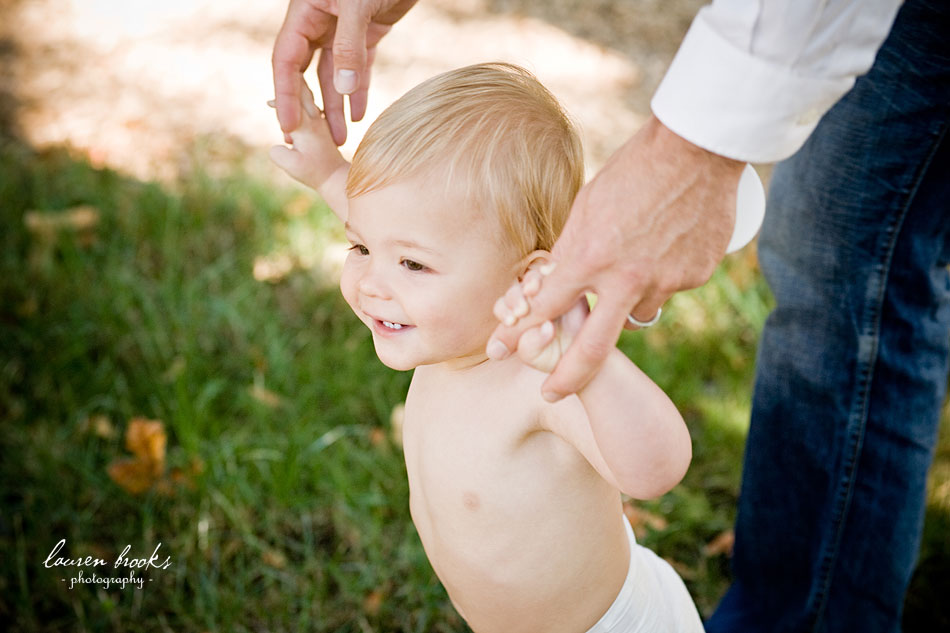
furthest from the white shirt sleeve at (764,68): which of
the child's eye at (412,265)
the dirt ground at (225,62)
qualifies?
the dirt ground at (225,62)

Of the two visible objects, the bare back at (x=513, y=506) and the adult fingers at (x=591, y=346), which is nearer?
the adult fingers at (x=591, y=346)

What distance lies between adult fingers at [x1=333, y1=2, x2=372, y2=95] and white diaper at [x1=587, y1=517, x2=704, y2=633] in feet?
3.00

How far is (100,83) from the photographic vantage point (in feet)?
13.4

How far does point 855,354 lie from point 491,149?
3.14 ft

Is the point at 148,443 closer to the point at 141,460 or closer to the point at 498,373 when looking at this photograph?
the point at 141,460

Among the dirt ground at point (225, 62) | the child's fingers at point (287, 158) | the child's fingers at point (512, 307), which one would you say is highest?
the child's fingers at point (512, 307)

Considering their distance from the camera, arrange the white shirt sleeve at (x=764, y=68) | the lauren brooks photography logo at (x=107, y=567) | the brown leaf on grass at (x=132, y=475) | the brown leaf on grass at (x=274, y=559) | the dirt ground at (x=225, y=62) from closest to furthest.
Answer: the white shirt sleeve at (x=764, y=68)
the lauren brooks photography logo at (x=107, y=567)
the brown leaf on grass at (x=274, y=559)
the brown leaf on grass at (x=132, y=475)
the dirt ground at (x=225, y=62)

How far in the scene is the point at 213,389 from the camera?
2469 millimetres

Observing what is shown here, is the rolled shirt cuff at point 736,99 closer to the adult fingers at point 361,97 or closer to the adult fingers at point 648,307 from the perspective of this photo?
the adult fingers at point 648,307

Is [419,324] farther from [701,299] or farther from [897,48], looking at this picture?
[701,299]

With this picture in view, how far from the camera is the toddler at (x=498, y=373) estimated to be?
1.11 m

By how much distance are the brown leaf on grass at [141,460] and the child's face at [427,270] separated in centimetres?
123

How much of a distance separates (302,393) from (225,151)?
1.65 meters

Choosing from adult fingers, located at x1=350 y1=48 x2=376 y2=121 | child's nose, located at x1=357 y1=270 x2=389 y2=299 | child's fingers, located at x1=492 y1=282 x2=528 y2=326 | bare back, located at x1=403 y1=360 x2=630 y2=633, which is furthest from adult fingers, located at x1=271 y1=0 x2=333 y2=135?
child's fingers, located at x1=492 y1=282 x2=528 y2=326
